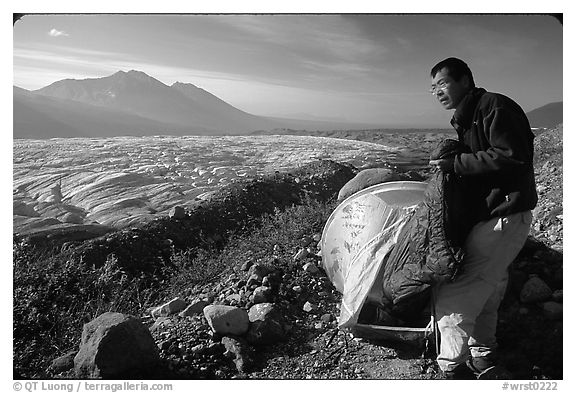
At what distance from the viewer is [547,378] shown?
9.18 feet

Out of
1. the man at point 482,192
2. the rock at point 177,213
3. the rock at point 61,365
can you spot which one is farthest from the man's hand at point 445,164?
the rock at point 177,213

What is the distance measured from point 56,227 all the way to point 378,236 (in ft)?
9.85

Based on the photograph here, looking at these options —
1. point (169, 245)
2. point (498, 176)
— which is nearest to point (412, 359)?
point (498, 176)

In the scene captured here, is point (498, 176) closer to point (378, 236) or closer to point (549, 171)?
point (378, 236)

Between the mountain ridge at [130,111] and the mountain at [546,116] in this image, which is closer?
the mountain at [546,116]

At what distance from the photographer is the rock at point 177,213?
16.0 feet

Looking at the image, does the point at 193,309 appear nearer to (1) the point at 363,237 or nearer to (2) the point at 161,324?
(2) the point at 161,324

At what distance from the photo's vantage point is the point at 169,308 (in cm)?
342

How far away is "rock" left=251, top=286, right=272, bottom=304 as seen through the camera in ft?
11.0

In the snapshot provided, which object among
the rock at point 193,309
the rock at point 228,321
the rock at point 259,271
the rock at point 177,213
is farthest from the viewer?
the rock at point 177,213

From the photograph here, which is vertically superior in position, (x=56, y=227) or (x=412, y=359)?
(x=56, y=227)

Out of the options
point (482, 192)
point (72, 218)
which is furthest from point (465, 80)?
point (72, 218)

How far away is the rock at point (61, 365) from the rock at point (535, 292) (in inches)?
120

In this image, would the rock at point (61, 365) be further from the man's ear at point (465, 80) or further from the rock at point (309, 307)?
the man's ear at point (465, 80)
